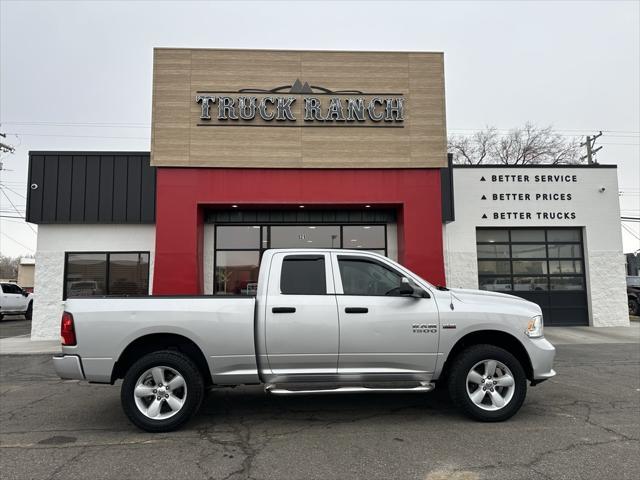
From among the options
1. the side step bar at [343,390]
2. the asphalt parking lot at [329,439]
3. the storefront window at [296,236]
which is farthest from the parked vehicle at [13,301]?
the side step bar at [343,390]

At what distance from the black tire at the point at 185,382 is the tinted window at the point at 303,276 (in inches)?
52.6

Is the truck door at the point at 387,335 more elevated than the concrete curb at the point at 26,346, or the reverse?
the truck door at the point at 387,335

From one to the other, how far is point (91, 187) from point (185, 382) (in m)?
9.65

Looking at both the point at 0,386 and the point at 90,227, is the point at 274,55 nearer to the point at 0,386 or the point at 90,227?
the point at 90,227

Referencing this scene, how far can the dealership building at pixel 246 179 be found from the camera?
40.0ft

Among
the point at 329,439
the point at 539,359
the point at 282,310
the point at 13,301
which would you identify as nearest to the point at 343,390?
the point at 329,439

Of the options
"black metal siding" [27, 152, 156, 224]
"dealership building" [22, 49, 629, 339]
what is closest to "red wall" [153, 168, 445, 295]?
"dealership building" [22, 49, 629, 339]

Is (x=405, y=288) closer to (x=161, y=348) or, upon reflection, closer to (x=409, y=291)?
(x=409, y=291)

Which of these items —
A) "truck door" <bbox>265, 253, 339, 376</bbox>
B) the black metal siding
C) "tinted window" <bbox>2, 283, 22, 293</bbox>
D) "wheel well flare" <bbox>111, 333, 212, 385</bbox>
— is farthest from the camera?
"tinted window" <bbox>2, 283, 22, 293</bbox>

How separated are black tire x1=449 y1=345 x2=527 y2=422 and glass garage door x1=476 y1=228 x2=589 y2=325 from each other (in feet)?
32.0

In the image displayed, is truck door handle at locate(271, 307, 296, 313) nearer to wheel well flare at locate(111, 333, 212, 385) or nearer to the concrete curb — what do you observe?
wheel well flare at locate(111, 333, 212, 385)

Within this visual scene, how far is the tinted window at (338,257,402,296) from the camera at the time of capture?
17.6ft

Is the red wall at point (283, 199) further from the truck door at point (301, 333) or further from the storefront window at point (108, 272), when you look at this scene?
the truck door at point (301, 333)

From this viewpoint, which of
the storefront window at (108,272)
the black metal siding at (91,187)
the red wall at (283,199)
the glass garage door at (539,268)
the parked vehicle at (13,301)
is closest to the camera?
the red wall at (283,199)
